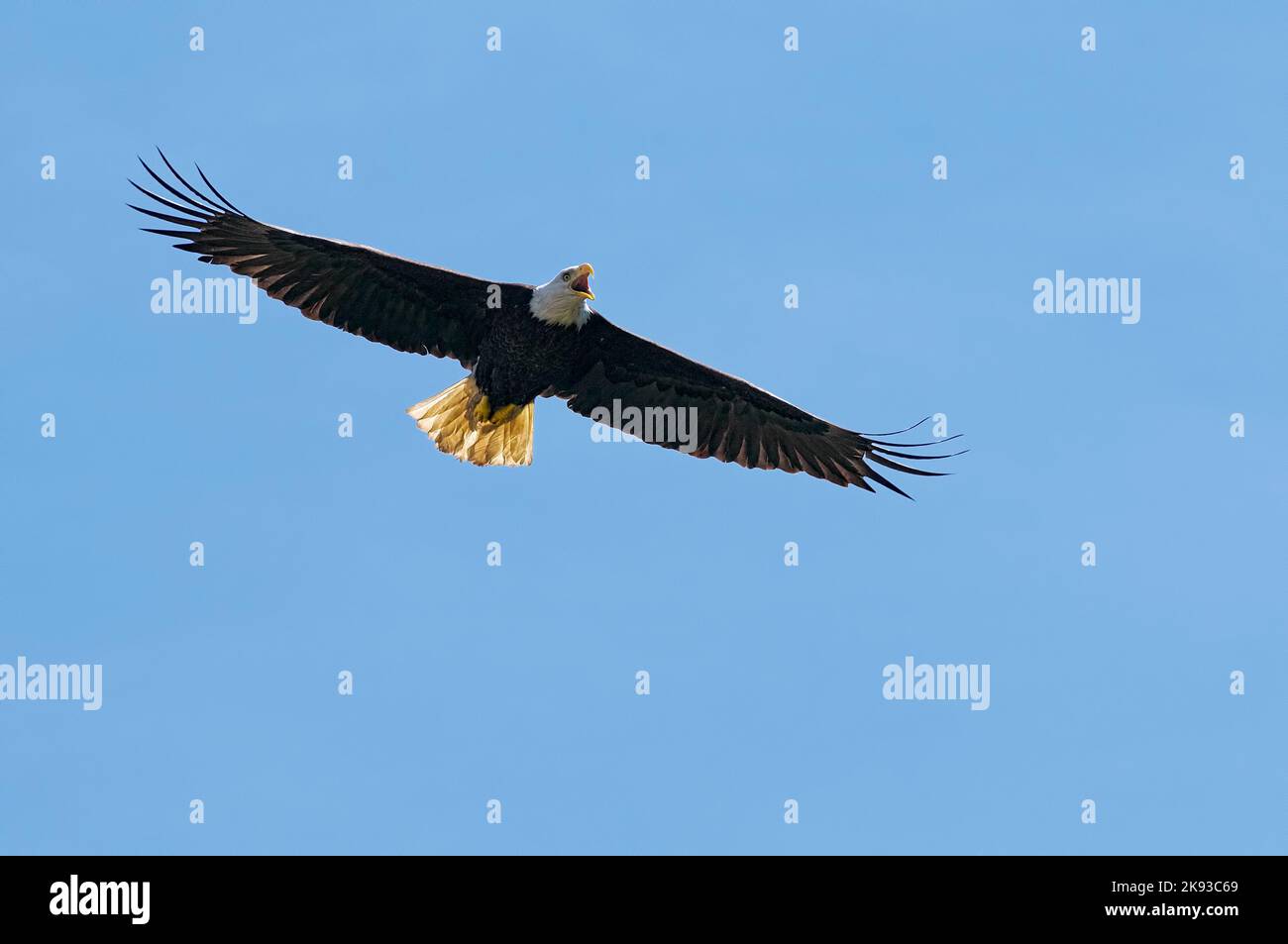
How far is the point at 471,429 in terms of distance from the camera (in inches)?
700

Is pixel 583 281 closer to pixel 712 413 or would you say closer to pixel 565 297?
pixel 565 297

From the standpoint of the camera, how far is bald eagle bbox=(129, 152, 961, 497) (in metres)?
17.0

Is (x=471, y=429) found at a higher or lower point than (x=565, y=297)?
lower

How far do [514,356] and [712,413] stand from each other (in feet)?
7.05

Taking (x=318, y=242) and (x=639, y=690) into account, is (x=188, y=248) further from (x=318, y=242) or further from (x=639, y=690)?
(x=639, y=690)

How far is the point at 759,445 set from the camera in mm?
18109

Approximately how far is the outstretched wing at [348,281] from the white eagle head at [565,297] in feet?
1.96

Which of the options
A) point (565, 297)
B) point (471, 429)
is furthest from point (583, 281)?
point (471, 429)

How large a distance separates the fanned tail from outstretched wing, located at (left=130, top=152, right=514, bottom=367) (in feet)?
1.74

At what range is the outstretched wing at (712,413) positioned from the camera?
1755 cm

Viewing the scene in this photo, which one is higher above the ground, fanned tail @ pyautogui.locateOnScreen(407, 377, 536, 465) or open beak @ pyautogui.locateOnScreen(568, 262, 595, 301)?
open beak @ pyautogui.locateOnScreen(568, 262, 595, 301)
